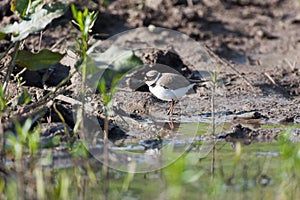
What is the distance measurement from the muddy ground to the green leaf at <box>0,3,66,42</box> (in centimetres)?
66

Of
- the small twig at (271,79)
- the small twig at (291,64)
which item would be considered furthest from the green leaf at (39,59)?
the small twig at (291,64)

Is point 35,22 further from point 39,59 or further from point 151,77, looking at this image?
point 151,77

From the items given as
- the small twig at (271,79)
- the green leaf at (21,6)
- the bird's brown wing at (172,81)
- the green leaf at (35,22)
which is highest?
the green leaf at (21,6)

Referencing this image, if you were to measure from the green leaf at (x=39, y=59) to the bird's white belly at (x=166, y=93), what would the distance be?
171 cm

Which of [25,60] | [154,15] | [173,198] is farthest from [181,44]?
[173,198]

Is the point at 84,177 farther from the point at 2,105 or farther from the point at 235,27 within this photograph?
the point at 235,27

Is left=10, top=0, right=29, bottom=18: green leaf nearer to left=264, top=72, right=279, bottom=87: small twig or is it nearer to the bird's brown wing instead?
the bird's brown wing

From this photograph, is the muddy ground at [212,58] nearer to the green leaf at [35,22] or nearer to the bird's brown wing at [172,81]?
the bird's brown wing at [172,81]

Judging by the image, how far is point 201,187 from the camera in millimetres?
5277

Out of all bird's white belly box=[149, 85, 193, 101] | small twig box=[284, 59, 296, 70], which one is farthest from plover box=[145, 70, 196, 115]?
small twig box=[284, 59, 296, 70]

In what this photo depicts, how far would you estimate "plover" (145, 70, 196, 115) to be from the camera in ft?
25.7

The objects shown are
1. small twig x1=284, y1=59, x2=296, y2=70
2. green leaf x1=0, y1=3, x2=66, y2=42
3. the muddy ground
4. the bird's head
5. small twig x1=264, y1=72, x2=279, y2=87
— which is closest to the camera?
green leaf x1=0, y1=3, x2=66, y2=42

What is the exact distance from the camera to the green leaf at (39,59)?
250 inches

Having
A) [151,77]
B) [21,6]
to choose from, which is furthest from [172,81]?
[21,6]
